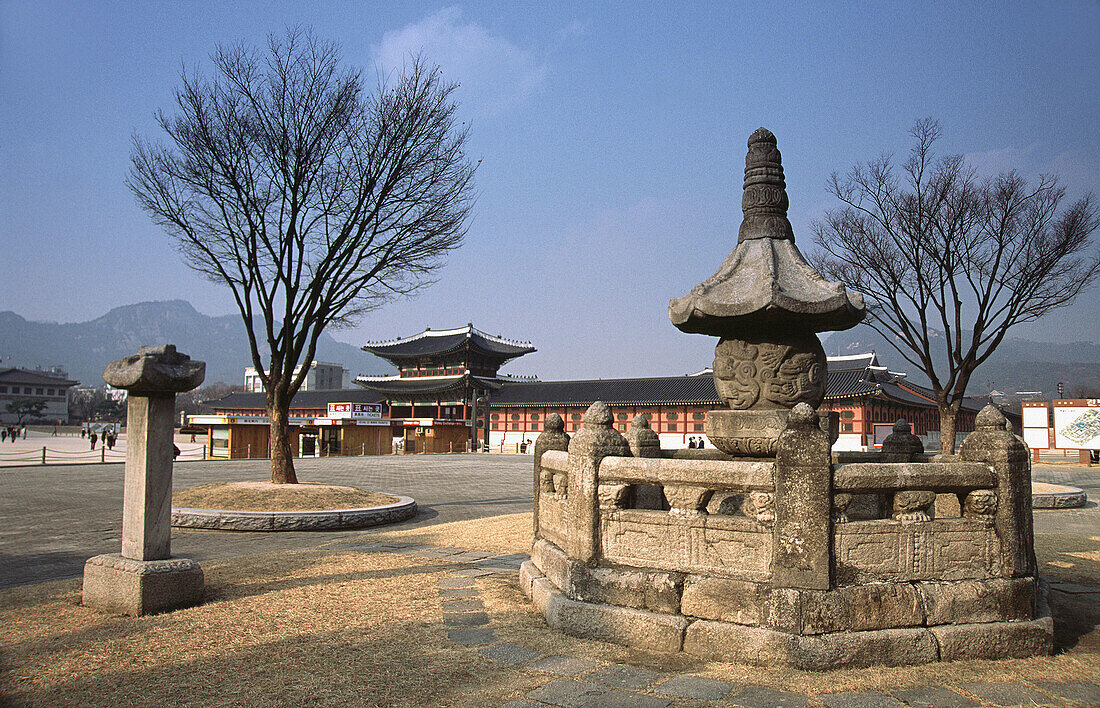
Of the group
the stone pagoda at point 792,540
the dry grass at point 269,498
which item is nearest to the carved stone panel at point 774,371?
the stone pagoda at point 792,540

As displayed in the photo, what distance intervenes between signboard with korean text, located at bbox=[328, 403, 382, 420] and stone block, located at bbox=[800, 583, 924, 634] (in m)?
40.1

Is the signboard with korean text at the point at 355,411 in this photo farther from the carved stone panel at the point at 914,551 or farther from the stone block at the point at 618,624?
the carved stone panel at the point at 914,551

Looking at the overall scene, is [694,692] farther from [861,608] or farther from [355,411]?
[355,411]

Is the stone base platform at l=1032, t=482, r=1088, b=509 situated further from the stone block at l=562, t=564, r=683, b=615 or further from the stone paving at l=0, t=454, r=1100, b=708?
the stone block at l=562, t=564, r=683, b=615

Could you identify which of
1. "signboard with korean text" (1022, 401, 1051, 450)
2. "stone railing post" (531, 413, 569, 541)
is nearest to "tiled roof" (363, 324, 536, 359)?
"signboard with korean text" (1022, 401, 1051, 450)

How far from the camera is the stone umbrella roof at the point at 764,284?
6.50 m

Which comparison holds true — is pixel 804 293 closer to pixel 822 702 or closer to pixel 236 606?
pixel 822 702

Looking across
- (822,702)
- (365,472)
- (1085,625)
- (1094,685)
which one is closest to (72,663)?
(822,702)

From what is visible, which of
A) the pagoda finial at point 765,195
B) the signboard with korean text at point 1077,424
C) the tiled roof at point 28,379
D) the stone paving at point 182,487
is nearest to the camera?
the pagoda finial at point 765,195

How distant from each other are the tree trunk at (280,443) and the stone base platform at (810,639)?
11103mm

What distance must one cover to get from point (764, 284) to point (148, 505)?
21.0 feet

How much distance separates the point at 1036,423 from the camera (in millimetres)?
36594

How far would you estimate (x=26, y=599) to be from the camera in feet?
23.2

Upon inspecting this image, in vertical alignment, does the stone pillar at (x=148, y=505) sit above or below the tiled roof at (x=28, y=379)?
below
